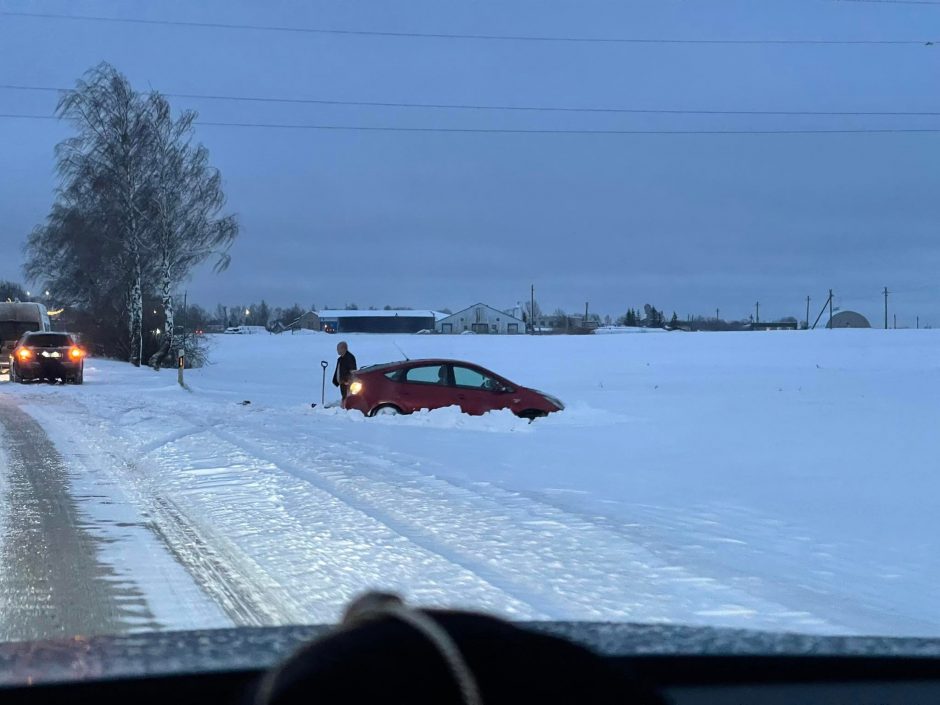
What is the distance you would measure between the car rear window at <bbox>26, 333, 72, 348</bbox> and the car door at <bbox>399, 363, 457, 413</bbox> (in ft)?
53.1

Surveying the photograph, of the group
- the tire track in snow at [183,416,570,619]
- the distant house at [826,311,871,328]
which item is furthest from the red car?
the distant house at [826,311,871,328]

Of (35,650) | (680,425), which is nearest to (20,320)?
(680,425)

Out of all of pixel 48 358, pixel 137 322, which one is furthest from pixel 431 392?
pixel 137 322

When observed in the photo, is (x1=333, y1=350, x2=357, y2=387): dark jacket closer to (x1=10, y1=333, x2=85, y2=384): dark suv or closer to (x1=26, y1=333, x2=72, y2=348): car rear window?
(x1=10, y1=333, x2=85, y2=384): dark suv

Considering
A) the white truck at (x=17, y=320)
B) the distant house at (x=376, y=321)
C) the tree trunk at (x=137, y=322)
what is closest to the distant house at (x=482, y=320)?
the distant house at (x=376, y=321)

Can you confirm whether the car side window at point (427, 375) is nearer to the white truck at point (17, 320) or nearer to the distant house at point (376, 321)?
the white truck at point (17, 320)

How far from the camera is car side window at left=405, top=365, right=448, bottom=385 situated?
18625mm

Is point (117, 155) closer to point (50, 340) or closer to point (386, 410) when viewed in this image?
point (50, 340)

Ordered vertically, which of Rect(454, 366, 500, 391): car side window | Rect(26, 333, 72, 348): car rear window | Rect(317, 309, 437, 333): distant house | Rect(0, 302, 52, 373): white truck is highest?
Rect(317, 309, 437, 333): distant house

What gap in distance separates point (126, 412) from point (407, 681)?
67.3ft

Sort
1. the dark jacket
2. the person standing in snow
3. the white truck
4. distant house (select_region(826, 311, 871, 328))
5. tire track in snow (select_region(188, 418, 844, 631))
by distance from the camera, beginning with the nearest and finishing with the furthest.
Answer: tire track in snow (select_region(188, 418, 844, 631))
the person standing in snow
the dark jacket
the white truck
distant house (select_region(826, 311, 871, 328))

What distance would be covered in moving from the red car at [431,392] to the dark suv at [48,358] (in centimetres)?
1473

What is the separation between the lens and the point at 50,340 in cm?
3014

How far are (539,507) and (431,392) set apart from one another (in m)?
8.96
